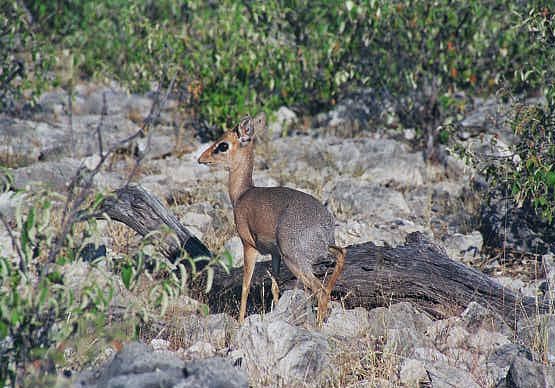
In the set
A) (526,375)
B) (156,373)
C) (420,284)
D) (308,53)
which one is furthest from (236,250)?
(308,53)

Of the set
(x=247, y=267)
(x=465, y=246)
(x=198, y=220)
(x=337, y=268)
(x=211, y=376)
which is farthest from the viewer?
(x=198, y=220)

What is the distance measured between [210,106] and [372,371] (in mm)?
7144

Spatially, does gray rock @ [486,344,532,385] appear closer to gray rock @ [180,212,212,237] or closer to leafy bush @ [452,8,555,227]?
leafy bush @ [452,8,555,227]

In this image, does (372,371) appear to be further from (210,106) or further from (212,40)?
(212,40)

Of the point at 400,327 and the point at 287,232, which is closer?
the point at 400,327

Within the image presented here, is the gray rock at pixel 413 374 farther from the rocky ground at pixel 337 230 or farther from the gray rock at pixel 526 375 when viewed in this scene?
the gray rock at pixel 526 375

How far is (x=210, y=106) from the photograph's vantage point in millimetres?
11633

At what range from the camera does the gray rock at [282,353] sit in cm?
497

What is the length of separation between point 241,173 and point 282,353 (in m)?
2.69

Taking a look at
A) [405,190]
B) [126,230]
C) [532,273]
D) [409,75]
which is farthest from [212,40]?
[532,273]

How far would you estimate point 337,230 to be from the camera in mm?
8633

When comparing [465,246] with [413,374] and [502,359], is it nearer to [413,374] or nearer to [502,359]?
[502,359]

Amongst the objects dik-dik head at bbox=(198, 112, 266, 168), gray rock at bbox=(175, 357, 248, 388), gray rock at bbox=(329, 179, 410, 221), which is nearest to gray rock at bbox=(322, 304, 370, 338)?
gray rock at bbox=(175, 357, 248, 388)

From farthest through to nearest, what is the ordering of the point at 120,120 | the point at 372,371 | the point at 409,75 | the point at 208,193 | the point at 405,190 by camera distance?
the point at 120,120 < the point at 409,75 < the point at 405,190 < the point at 208,193 < the point at 372,371
